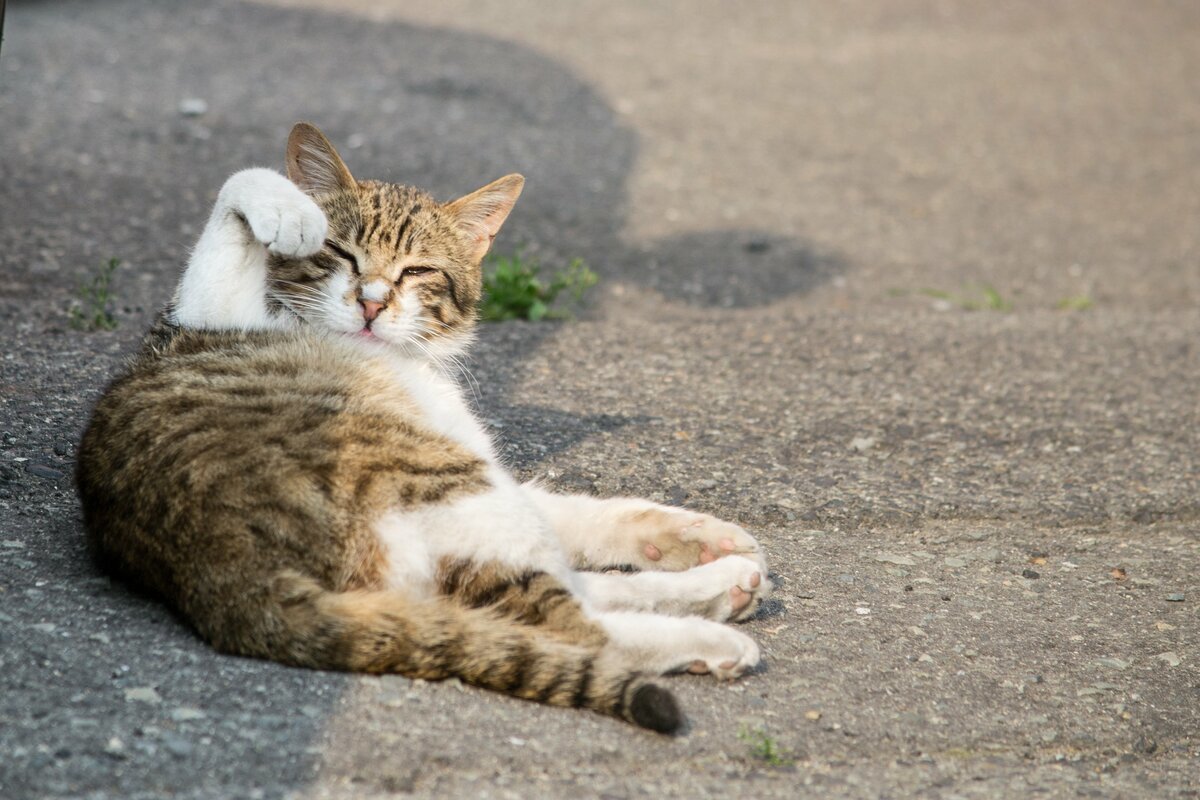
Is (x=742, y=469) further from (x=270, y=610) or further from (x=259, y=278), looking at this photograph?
(x=270, y=610)

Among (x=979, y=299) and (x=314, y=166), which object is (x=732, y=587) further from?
(x=979, y=299)

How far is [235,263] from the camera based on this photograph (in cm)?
372

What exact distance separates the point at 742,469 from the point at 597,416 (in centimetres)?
63

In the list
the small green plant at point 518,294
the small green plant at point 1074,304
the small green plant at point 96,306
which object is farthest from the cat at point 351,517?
the small green plant at point 1074,304

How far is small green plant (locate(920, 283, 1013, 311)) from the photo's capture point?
698cm

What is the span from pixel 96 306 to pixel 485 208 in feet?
6.37

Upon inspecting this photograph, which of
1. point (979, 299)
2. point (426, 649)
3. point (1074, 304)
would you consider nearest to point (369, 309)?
point (426, 649)

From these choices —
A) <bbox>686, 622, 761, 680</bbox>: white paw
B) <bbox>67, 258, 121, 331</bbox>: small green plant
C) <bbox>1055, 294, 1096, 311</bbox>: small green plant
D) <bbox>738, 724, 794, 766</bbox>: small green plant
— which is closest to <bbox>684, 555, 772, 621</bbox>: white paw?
<bbox>686, 622, 761, 680</bbox>: white paw

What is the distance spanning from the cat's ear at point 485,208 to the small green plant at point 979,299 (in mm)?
3477

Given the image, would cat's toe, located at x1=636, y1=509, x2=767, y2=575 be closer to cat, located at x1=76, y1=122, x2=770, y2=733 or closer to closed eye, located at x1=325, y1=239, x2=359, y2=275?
cat, located at x1=76, y1=122, x2=770, y2=733

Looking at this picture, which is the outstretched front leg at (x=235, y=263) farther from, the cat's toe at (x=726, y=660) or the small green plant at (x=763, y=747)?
the small green plant at (x=763, y=747)

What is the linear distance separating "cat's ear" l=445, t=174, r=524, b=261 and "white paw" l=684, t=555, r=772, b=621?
1582 mm

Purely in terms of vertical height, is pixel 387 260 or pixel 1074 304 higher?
pixel 387 260

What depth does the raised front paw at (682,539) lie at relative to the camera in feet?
11.6
